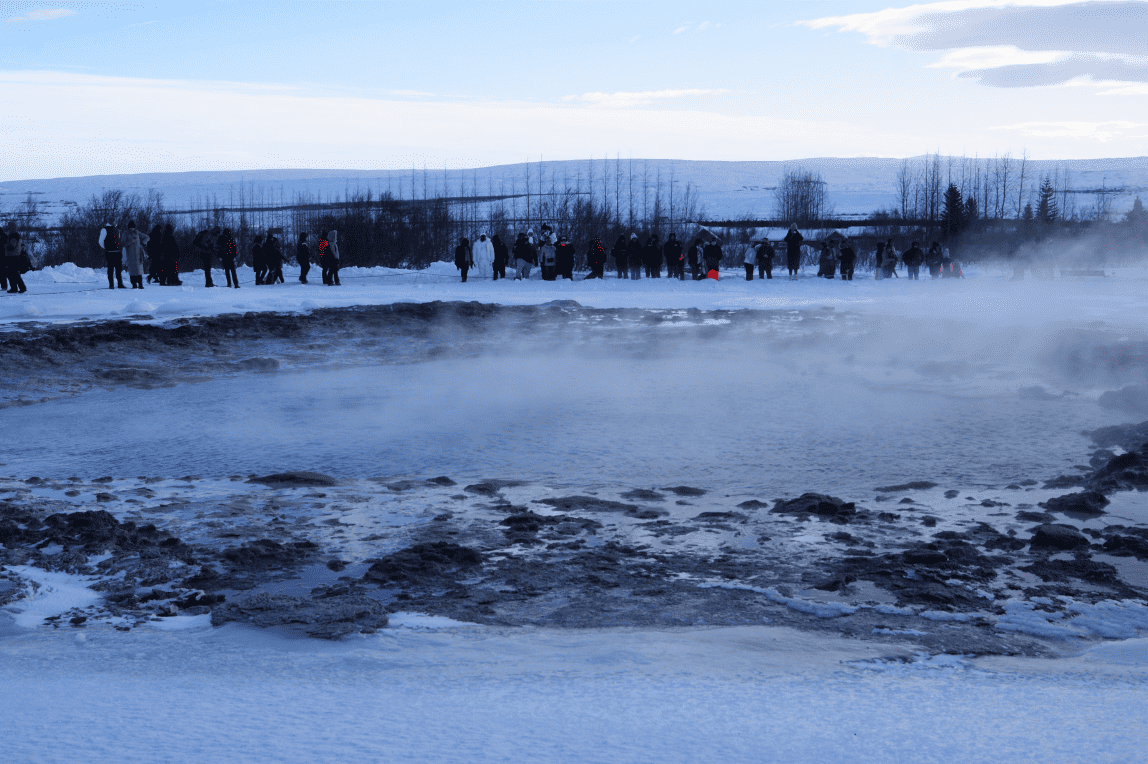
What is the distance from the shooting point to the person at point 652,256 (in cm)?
2486

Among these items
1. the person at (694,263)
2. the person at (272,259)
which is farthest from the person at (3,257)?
the person at (694,263)

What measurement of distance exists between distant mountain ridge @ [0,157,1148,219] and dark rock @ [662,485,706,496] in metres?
78.7

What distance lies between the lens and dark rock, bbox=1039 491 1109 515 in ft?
18.0

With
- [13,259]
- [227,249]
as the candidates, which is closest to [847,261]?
[227,249]

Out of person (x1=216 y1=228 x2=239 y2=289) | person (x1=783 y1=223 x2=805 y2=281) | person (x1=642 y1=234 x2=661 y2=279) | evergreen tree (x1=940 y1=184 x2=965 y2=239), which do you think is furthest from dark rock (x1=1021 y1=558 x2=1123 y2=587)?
evergreen tree (x1=940 y1=184 x2=965 y2=239)

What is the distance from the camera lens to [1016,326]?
14289 millimetres

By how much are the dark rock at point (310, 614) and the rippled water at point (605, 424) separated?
90.3 inches

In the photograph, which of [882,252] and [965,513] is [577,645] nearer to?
[965,513]

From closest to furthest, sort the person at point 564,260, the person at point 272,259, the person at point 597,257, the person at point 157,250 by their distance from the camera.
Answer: the person at point 157,250 → the person at point 272,259 → the person at point 564,260 → the person at point 597,257

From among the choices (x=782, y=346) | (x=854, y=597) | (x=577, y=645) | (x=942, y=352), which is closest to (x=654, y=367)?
(x=782, y=346)

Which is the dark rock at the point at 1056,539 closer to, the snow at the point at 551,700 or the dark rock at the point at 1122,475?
the dark rock at the point at 1122,475

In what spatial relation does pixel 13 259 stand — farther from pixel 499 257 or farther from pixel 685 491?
pixel 685 491

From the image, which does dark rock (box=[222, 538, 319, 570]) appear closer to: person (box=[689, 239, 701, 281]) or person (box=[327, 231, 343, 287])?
person (box=[327, 231, 343, 287])

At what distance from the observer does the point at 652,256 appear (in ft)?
81.6
